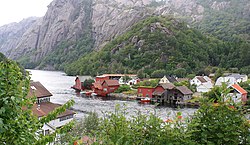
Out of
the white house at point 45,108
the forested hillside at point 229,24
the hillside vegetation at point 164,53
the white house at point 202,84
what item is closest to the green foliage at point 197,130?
the white house at point 45,108

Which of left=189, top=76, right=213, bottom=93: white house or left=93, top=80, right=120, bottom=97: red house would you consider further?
left=93, top=80, right=120, bottom=97: red house

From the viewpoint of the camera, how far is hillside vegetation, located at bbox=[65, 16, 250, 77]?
105 meters

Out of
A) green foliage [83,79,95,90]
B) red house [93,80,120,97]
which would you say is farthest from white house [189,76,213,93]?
green foliage [83,79,95,90]

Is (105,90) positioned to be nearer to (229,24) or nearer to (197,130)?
(197,130)

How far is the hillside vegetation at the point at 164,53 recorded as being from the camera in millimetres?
104806

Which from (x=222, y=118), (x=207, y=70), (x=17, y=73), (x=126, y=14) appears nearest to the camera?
(x=17, y=73)

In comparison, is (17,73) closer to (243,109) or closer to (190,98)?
(243,109)

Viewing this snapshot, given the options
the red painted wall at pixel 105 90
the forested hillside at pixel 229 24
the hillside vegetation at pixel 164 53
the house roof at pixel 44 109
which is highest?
the forested hillside at pixel 229 24

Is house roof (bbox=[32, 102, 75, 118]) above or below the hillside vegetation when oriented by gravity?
below

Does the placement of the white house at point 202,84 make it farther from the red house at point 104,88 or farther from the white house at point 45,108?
the white house at point 45,108

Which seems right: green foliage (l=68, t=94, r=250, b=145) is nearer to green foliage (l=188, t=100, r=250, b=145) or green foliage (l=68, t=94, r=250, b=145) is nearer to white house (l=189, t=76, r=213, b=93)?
green foliage (l=188, t=100, r=250, b=145)

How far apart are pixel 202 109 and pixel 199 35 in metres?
128

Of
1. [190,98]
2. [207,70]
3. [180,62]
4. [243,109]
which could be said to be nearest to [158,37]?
[180,62]

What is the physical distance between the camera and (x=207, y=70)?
94.9 m
